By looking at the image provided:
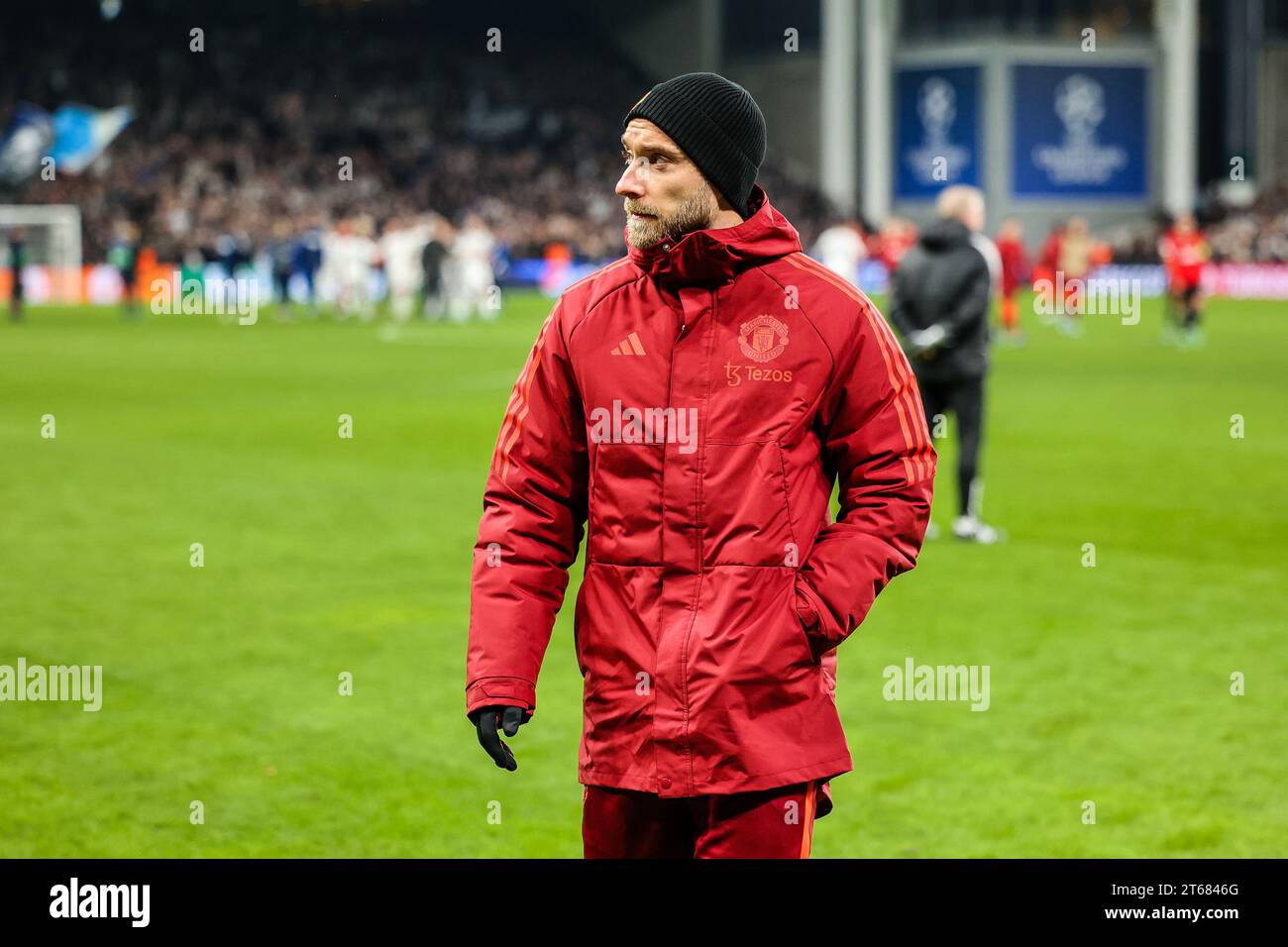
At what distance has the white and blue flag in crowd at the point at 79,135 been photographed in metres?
47.1

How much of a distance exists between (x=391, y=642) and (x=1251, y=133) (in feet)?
188

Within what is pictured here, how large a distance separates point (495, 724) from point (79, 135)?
4690 centimetres

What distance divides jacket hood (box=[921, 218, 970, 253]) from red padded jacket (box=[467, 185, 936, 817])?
26.5ft

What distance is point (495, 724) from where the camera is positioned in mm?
3510

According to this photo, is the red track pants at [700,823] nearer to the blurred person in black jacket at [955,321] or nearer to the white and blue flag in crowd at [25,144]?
the blurred person in black jacket at [955,321]

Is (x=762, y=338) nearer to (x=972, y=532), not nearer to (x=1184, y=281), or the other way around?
(x=972, y=532)

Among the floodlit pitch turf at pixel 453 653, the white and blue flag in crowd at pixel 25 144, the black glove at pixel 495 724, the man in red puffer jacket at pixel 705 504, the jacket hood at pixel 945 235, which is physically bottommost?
the floodlit pitch turf at pixel 453 653

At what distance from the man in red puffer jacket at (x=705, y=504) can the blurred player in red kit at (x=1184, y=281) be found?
2613 cm

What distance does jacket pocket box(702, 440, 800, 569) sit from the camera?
3.38m

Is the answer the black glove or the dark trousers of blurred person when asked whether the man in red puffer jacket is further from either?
the dark trousers of blurred person

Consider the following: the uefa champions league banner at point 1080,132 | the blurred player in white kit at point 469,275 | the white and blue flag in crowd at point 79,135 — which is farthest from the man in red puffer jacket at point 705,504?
the uefa champions league banner at point 1080,132

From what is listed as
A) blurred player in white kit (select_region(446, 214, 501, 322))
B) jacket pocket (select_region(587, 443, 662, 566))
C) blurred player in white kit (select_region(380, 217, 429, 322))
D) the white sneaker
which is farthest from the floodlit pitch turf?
blurred player in white kit (select_region(446, 214, 501, 322))
